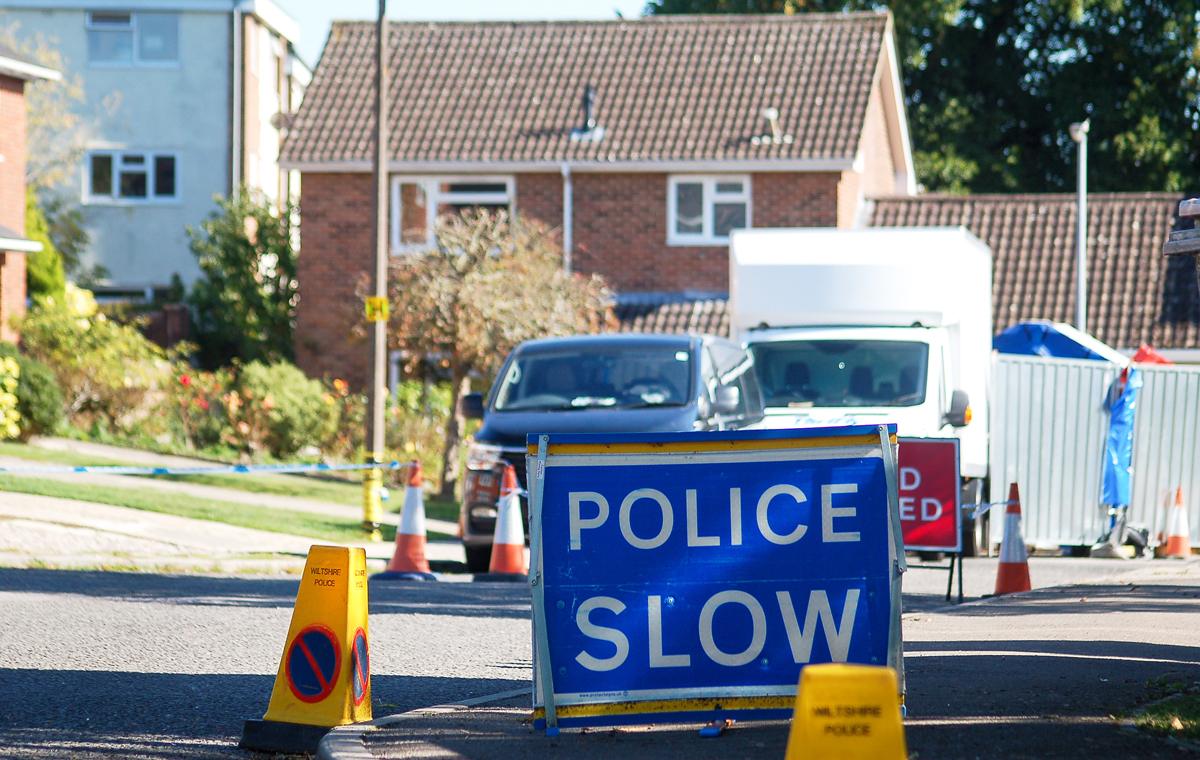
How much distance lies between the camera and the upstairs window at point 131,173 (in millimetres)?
42156

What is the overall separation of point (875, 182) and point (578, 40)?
6.75 metres

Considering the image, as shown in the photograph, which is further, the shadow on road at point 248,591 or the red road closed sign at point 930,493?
the red road closed sign at point 930,493

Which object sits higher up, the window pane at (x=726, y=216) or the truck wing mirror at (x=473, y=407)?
the window pane at (x=726, y=216)

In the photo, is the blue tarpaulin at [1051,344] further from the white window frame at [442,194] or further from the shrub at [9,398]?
the shrub at [9,398]

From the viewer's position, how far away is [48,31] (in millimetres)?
42719

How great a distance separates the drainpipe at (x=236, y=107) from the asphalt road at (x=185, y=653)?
2900 cm

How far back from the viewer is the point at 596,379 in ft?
51.9

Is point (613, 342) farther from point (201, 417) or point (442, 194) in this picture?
point (442, 194)

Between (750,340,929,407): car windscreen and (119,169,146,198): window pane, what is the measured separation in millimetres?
28144

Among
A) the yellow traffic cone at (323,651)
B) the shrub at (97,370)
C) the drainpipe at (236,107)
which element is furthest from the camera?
the drainpipe at (236,107)

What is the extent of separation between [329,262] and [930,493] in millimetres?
21271

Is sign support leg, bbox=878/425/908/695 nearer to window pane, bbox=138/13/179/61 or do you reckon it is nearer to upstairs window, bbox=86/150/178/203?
upstairs window, bbox=86/150/178/203

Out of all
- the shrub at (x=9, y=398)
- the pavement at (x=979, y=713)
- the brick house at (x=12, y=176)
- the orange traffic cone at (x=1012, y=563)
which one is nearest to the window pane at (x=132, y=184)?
the brick house at (x=12, y=176)

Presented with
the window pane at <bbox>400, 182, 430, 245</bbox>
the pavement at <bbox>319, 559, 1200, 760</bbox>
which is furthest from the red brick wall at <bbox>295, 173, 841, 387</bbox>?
the pavement at <bbox>319, 559, 1200, 760</bbox>
